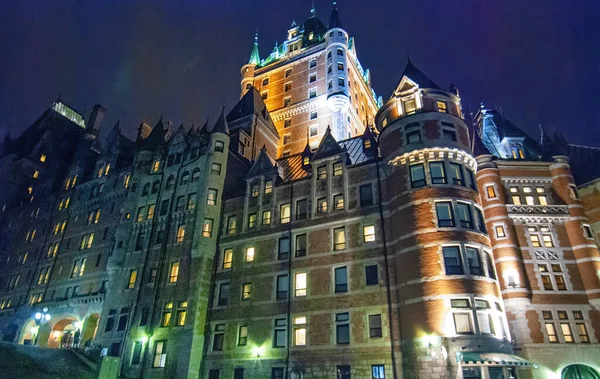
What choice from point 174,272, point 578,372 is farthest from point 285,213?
point 578,372

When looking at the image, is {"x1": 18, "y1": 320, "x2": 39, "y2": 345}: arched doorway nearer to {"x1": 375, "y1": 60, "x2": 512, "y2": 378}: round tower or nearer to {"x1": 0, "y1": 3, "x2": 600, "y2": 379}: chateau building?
{"x1": 0, "y1": 3, "x2": 600, "y2": 379}: chateau building

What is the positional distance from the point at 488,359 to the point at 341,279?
11.7 m

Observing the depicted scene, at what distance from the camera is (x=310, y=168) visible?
40594 millimetres

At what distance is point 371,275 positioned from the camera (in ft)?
102

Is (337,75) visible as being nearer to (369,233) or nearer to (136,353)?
(369,233)

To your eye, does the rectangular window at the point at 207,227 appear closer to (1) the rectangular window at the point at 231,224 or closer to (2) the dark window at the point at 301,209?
(1) the rectangular window at the point at 231,224

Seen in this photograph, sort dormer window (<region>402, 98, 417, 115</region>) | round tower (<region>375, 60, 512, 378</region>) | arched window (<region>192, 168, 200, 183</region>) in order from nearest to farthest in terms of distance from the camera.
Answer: round tower (<region>375, 60, 512, 378</region>), dormer window (<region>402, 98, 417, 115</region>), arched window (<region>192, 168, 200, 183</region>)

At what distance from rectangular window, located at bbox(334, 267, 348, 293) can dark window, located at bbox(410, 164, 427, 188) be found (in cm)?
865

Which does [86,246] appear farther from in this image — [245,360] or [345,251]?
[345,251]

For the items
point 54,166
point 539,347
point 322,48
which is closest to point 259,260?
point 539,347

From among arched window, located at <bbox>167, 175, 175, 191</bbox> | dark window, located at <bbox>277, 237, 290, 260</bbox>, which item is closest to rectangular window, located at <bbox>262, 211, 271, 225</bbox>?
dark window, located at <bbox>277, 237, 290, 260</bbox>

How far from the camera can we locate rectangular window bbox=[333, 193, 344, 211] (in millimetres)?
35044

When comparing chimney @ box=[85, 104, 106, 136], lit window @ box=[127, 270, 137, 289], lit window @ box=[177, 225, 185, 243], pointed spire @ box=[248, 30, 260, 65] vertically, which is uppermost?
pointed spire @ box=[248, 30, 260, 65]

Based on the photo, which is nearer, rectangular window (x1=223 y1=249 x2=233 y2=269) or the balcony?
the balcony
